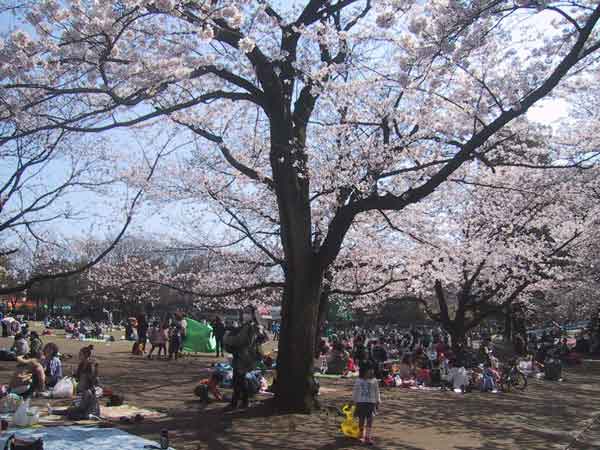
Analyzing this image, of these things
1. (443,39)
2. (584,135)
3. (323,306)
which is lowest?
(323,306)

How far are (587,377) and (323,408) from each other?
50.4 feet

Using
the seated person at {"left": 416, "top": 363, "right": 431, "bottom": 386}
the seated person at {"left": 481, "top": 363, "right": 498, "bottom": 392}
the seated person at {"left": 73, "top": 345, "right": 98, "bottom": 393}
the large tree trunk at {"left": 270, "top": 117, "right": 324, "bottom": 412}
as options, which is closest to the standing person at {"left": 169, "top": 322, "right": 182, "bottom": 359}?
the seated person at {"left": 416, "top": 363, "right": 431, "bottom": 386}

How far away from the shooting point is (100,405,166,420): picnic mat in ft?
27.5

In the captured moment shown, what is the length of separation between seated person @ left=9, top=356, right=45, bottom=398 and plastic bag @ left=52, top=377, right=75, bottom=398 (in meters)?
0.62

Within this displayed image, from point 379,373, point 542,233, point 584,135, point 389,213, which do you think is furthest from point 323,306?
point 542,233

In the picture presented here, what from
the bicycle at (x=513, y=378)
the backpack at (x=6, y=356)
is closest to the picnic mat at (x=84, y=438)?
the backpack at (x=6, y=356)

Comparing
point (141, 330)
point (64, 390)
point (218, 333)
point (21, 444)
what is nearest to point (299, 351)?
point (64, 390)

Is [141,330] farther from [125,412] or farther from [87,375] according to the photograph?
[87,375]

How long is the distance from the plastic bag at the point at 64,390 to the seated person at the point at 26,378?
2.03ft

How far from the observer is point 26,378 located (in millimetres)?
8852

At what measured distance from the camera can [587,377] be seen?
67.3 feet

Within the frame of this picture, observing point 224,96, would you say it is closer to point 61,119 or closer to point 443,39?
point 61,119

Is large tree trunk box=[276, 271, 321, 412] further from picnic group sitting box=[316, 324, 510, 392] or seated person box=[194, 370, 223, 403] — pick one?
picnic group sitting box=[316, 324, 510, 392]

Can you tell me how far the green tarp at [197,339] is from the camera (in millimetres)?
21281
